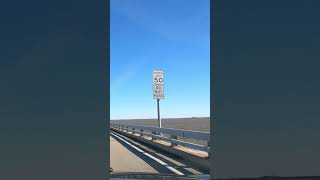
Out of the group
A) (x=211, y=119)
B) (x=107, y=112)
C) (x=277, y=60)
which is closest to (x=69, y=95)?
(x=107, y=112)

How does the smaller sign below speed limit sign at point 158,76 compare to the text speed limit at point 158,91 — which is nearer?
the text speed limit at point 158,91

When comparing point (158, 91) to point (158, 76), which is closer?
point (158, 91)

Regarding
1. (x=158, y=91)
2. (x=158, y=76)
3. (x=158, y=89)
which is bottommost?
(x=158, y=91)

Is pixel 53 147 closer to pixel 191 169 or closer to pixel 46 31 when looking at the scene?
pixel 46 31

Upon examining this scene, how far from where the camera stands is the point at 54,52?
5410 millimetres

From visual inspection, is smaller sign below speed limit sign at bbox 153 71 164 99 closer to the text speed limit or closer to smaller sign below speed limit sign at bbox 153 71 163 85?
the text speed limit

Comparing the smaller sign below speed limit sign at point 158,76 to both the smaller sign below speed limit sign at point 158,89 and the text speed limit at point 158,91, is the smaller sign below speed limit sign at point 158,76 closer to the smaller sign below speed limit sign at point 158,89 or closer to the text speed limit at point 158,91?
the smaller sign below speed limit sign at point 158,89

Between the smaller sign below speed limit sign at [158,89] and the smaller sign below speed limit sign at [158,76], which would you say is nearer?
the smaller sign below speed limit sign at [158,89]

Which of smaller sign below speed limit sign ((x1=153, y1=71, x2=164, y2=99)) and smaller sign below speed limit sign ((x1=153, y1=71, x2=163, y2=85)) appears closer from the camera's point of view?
smaller sign below speed limit sign ((x1=153, y1=71, x2=164, y2=99))

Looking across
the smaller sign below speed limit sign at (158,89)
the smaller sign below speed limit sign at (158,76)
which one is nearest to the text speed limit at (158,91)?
the smaller sign below speed limit sign at (158,89)

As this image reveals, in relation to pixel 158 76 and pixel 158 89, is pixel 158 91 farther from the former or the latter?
pixel 158 76

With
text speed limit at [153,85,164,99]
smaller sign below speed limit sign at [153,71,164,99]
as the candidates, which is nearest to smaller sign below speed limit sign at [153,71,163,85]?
smaller sign below speed limit sign at [153,71,164,99]

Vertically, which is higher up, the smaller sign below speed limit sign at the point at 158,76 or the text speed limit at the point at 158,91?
the smaller sign below speed limit sign at the point at 158,76

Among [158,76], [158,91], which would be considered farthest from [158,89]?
[158,76]
